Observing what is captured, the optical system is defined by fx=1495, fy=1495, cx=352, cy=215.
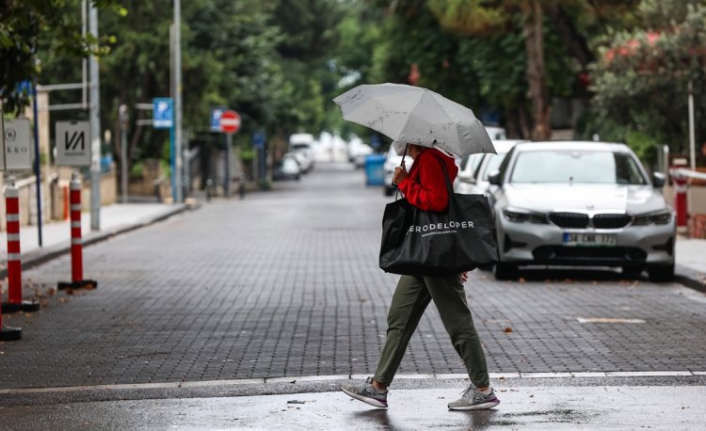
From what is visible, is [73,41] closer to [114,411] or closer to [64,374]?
[64,374]

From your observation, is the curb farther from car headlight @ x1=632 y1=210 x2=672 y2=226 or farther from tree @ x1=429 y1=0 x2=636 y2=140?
tree @ x1=429 y1=0 x2=636 y2=140

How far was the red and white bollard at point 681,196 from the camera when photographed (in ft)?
78.1

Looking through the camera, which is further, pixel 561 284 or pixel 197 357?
pixel 561 284

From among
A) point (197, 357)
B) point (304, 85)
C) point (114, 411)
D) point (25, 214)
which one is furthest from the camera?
point (304, 85)

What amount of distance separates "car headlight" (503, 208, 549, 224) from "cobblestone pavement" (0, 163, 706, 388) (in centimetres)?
69

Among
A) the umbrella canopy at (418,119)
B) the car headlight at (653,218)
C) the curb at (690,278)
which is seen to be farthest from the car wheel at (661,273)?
the umbrella canopy at (418,119)

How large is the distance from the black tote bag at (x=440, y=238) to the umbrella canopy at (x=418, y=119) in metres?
0.16

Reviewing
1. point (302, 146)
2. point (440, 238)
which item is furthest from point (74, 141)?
point (302, 146)

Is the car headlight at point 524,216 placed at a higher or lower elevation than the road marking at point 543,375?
higher

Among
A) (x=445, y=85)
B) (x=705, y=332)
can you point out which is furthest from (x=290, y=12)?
(x=705, y=332)

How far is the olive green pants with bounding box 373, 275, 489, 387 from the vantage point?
8188mm

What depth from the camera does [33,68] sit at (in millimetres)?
16125

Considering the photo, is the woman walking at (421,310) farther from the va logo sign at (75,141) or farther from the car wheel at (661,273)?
the va logo sign at (75,141)

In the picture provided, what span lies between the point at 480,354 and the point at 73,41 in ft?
30.1
